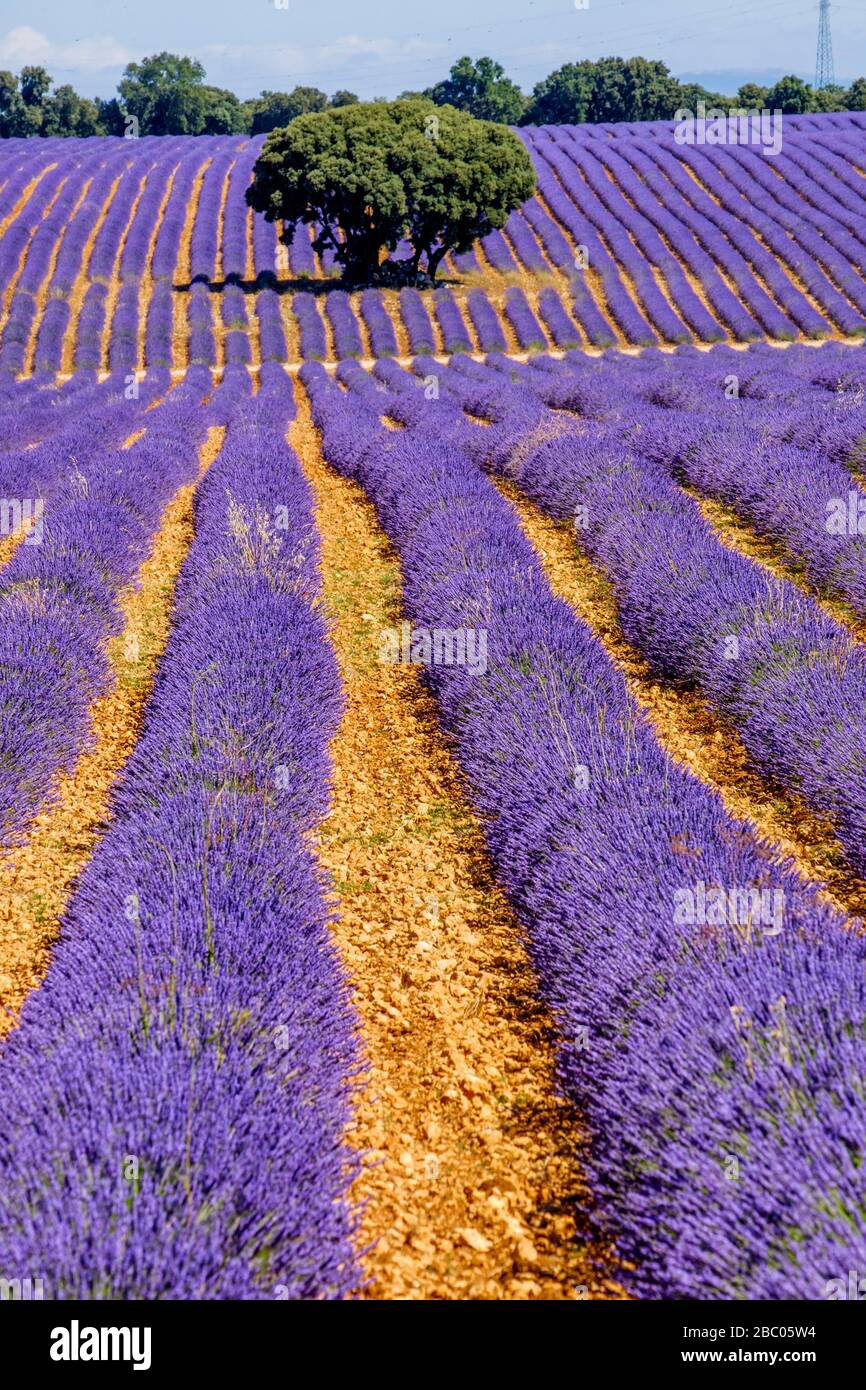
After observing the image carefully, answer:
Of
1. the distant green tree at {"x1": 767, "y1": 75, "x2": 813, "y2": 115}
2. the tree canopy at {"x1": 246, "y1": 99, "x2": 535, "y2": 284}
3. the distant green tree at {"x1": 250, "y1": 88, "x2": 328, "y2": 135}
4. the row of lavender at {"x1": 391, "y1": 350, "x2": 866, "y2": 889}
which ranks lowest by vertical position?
the row of lavender at {"x1": 391, "y1": 350, "x2": 866, "y2": 889}

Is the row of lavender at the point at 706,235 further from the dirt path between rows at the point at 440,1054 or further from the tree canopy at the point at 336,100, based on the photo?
the tree canopy at the point at 336,100

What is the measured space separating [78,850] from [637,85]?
72.0 meters

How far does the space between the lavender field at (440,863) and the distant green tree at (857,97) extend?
60.0 metres

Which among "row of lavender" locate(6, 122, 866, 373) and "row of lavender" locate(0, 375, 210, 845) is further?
"row of lavender" locate(6, 122, 866, 373)

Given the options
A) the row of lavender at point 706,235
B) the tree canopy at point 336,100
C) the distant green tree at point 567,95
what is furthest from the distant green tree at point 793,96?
the row of lavender at point 706,235

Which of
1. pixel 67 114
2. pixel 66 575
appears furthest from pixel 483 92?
pixel 66 575

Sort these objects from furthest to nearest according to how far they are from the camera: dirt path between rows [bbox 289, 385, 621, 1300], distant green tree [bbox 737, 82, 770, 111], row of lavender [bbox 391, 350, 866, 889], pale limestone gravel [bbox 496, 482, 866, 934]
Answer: distant green tree [bbox 737, 82, 770, 111] < row of lavender [bbox 391, 350, 866, 889] < pale limestone gravel [bbox 496, 482, 866, 934] < dirt path between rows [bbox 289, 385, 621, 1300]

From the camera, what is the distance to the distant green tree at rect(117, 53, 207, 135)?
61.1 meters

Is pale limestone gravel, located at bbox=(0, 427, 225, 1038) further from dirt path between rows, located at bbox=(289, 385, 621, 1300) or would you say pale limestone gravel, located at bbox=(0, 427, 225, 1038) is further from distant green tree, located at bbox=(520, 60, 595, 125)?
distant green tree, located at bbox=(520, 60, 595, 125)

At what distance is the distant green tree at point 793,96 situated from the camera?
2203 inches

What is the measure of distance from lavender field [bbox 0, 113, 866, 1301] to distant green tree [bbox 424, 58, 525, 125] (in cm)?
6508

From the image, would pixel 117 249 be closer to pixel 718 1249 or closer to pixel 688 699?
pixel 688 699

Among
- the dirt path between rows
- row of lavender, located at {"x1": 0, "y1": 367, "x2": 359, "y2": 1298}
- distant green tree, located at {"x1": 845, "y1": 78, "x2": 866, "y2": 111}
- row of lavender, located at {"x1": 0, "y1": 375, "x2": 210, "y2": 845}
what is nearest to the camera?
row of lavender, located at {"x1": 0, "y1": 367, "x2": 359, "y2": 1298}

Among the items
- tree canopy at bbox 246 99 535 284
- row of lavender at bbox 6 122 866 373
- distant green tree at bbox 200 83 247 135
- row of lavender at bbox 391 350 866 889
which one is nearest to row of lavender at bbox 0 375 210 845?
row of lavender at bbox 391 350 866 889
